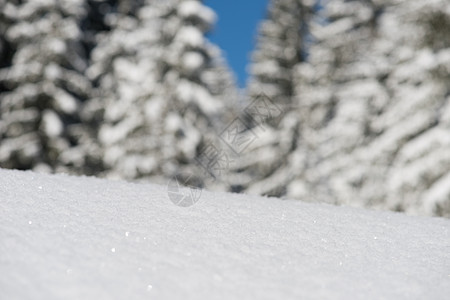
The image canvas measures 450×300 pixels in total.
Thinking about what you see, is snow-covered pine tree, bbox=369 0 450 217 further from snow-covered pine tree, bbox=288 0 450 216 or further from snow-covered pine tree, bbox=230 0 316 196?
snow-covered pine tree, bbox=230 0 316 196

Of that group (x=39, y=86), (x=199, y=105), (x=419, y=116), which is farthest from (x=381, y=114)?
(x=39, y=86)

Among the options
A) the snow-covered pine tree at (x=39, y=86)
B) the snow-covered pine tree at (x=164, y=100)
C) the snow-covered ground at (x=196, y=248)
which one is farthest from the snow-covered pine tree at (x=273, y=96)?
the snow-covered ground at (x=196, y=248)

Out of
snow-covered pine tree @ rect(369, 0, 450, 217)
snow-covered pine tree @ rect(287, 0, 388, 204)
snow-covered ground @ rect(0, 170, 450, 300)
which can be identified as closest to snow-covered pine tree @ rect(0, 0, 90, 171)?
snow-covered pine tree @ rect(287, 0, 388, 204)

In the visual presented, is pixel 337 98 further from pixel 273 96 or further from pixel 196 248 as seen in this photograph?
pixel 196 248

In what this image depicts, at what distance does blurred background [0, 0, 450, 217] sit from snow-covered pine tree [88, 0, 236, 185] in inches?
1.6

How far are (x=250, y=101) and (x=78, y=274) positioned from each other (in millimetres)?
20697

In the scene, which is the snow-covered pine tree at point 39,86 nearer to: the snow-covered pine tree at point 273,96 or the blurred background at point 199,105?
the blurred background at point 199,105

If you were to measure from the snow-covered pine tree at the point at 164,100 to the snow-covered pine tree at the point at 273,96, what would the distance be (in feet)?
9.06

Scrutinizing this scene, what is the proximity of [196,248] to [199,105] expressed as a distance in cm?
1447

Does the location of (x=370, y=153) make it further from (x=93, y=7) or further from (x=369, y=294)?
(x=369, y=294)

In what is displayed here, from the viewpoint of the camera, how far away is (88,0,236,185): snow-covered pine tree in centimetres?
1678

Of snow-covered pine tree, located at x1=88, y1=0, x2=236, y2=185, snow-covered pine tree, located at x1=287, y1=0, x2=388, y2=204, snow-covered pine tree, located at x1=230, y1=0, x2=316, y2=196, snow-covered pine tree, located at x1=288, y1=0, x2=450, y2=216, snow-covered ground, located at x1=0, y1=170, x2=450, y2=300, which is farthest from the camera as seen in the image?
snow-covered pine tree, located at x1=230, y1=0, x2=316, y2=196

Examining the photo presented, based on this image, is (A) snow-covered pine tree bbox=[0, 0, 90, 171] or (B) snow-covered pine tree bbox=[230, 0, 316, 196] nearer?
(A) snow-covered pine tree bbox=[0, 0, 90, 171]

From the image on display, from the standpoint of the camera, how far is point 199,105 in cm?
1723
